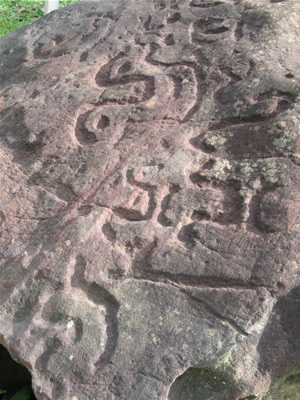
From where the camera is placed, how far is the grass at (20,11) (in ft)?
18.0

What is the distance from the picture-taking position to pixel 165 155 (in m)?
2.02

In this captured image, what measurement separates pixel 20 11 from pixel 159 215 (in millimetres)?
4918

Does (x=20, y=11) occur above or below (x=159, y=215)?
below

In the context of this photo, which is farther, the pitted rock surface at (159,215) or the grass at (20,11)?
the grass at (20,11)

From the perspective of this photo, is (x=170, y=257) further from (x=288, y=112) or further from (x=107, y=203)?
(x=288, y=112)

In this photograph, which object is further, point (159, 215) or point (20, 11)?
point (20, 11)

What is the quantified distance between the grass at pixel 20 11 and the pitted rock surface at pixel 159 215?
125 inches

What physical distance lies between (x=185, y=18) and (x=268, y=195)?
159 centimetres

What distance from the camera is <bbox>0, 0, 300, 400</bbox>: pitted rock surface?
1507mm

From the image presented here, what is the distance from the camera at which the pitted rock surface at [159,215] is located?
1.51 metres

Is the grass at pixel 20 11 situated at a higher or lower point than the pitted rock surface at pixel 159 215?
lower

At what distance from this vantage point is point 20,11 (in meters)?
5.74

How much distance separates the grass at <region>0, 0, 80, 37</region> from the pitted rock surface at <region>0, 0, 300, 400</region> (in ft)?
10.4

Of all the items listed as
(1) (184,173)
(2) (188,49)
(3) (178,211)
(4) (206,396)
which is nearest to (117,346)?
(4) (206,396)
